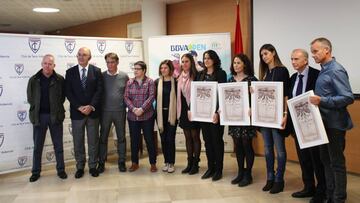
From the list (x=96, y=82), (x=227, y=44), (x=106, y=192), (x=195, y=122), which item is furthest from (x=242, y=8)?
(x=106, y=192)

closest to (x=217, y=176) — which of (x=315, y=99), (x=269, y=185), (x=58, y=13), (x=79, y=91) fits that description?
(x=269, y=185)

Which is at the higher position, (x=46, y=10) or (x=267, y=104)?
(x=46, y=10)

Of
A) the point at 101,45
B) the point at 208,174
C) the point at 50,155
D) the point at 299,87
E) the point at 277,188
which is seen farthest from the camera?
the point at 101,45

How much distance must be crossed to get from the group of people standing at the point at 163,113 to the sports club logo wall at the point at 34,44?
510 mm

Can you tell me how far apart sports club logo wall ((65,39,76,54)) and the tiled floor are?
1598mm

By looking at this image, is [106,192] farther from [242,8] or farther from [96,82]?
[242,8]

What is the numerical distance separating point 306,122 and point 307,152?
45 centimetres

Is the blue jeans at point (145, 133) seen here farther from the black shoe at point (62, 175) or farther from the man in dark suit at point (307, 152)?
the man in dark suit at point (307, 152)

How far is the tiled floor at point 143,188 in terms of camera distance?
362cm

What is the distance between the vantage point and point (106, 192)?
386 centimetres

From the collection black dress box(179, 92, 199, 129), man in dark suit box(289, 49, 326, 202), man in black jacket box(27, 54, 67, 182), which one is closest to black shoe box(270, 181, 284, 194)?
man in dark suit box(289, 49, 326, 202)

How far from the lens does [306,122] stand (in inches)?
123

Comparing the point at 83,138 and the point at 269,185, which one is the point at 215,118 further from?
the point at 83,138

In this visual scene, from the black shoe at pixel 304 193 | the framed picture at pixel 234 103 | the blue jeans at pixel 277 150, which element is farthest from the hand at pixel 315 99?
the black shoe at pixel 304 193
